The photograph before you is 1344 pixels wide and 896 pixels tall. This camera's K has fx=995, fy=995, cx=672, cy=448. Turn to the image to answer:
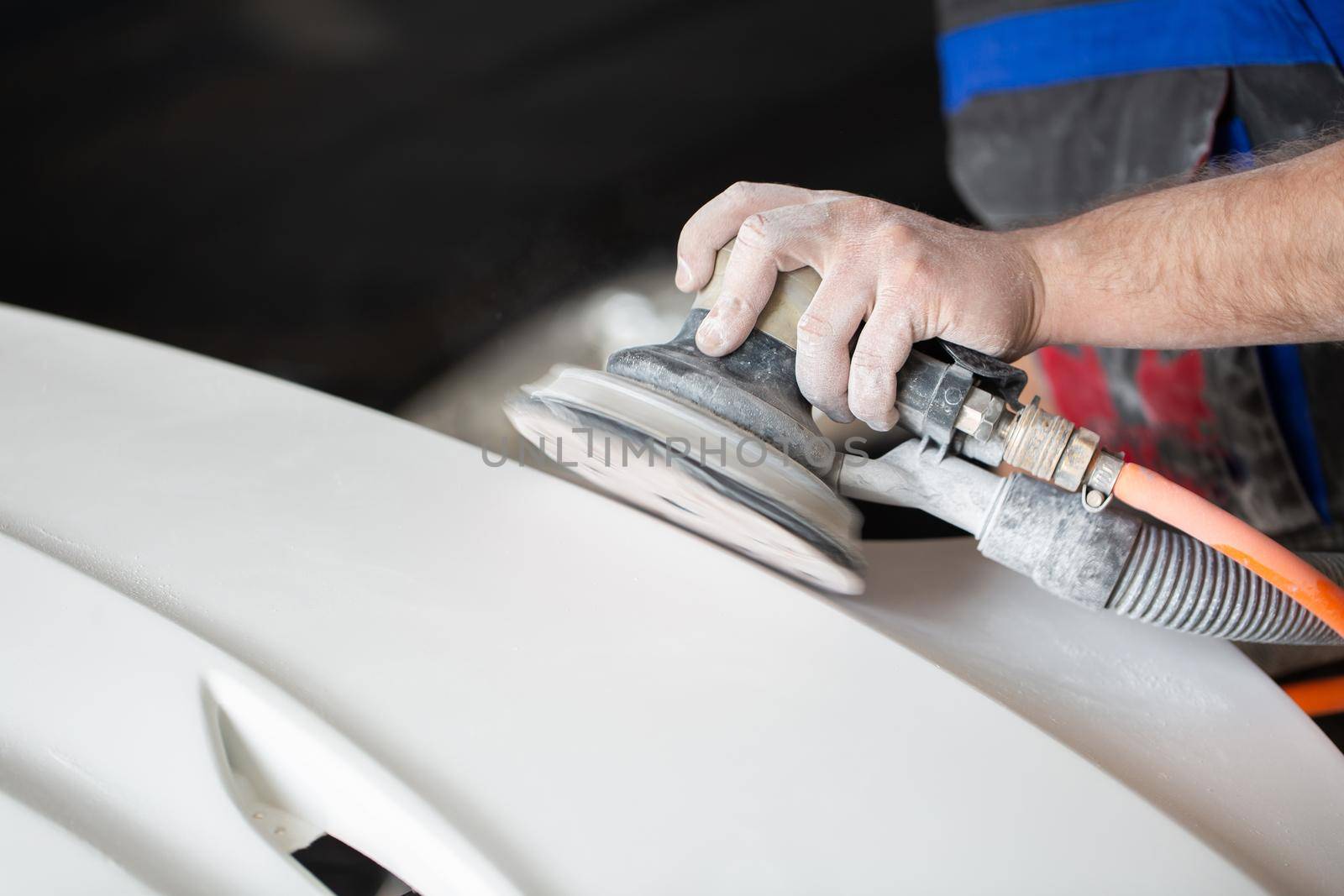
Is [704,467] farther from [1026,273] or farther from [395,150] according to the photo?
[395,150]

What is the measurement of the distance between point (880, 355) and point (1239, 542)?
28 cm

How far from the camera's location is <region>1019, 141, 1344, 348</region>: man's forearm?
2.46 feet

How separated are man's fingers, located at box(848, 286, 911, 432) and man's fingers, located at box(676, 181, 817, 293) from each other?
0.12 m

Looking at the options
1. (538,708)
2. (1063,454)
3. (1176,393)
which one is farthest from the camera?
(1176,393)

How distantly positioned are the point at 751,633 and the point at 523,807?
0.66ft

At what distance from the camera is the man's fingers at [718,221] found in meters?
0.80

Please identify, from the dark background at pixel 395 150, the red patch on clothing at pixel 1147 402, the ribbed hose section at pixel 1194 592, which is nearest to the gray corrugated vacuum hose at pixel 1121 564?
the ribbed hose section at pixel 1194 592

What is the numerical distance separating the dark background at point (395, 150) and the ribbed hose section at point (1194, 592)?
1.22 metres

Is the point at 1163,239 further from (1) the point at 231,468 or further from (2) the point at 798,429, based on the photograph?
(1) the point at 231,468

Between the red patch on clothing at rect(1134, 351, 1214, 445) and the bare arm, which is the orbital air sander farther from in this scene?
the red patch on clothing at rect(1134, 351, 1214, 445)

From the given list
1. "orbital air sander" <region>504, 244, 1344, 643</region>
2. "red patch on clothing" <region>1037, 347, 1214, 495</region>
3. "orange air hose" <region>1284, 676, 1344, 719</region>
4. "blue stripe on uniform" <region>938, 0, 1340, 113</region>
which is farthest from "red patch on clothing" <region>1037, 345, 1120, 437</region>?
"orbital air sander" <region>504, 244, 1344, 643</region>

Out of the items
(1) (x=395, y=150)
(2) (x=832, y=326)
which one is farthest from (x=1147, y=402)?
(1) (x=395, y=150)

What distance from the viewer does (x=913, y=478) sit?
79 centimetres

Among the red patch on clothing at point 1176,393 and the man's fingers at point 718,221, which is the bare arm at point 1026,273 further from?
the red patch on clothing at point 1176,393
